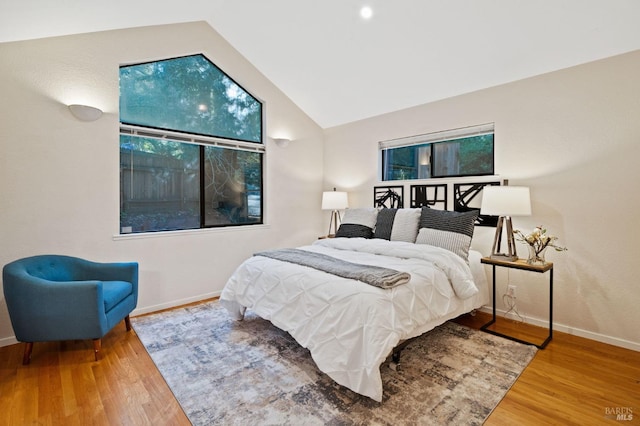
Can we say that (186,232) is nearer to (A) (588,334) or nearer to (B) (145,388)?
(B) (145,388)

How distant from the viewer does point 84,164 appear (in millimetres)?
2971

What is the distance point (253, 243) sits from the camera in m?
4.33

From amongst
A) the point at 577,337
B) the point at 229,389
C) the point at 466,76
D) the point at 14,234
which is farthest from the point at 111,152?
the point at 577,337

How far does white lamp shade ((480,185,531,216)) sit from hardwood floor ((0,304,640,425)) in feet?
3.77

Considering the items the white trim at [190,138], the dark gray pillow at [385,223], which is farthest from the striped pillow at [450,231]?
the white trim at [190,138]

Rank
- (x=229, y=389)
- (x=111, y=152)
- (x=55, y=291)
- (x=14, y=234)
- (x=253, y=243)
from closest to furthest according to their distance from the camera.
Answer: (x=229, y=389) → (x=55, y=291) → (x=14, y=234) → (x=111, y=152) → (x=253, y=243)

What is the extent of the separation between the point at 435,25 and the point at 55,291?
380 cm

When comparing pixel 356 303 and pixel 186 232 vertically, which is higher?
pixel 186 232

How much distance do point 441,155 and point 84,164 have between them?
3809 mm

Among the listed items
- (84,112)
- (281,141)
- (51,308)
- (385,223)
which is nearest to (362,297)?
(385,223)

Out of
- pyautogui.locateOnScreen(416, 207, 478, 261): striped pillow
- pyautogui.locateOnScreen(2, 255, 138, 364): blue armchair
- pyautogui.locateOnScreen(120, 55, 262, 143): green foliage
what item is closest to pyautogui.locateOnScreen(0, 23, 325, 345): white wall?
pyautogui.locateOnScreen(120, 55, 262, 143): green foliage

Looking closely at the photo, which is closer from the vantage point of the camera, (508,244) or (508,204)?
(508,204)

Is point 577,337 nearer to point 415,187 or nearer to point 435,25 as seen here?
point 415,187

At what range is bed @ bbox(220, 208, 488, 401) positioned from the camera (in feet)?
5.98
